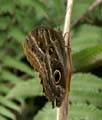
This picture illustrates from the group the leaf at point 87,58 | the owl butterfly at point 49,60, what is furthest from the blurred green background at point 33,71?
the owl butterfly at point 49,60

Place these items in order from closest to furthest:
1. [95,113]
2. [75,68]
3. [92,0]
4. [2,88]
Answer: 1. [95,113]
2. [75,68]
3. [92,0]
4. [2,88]

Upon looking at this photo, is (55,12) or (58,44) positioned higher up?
(58,44)

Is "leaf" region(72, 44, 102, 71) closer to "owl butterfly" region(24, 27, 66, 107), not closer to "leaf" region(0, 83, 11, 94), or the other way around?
"owl butterfly" region(24, 27, 66, 107)

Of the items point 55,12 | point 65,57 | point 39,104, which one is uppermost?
point 65,57

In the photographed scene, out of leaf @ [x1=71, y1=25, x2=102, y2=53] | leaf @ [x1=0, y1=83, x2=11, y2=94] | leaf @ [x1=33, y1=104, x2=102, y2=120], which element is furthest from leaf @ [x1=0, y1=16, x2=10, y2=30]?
leaf @ [x1=33, y1=104, x2=102, y2=120]

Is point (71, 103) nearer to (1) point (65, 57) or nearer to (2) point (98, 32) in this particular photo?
(1) point (65, 57)

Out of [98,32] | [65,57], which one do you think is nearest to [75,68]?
[98,32]

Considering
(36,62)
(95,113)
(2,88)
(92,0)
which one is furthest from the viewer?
(2,88)
